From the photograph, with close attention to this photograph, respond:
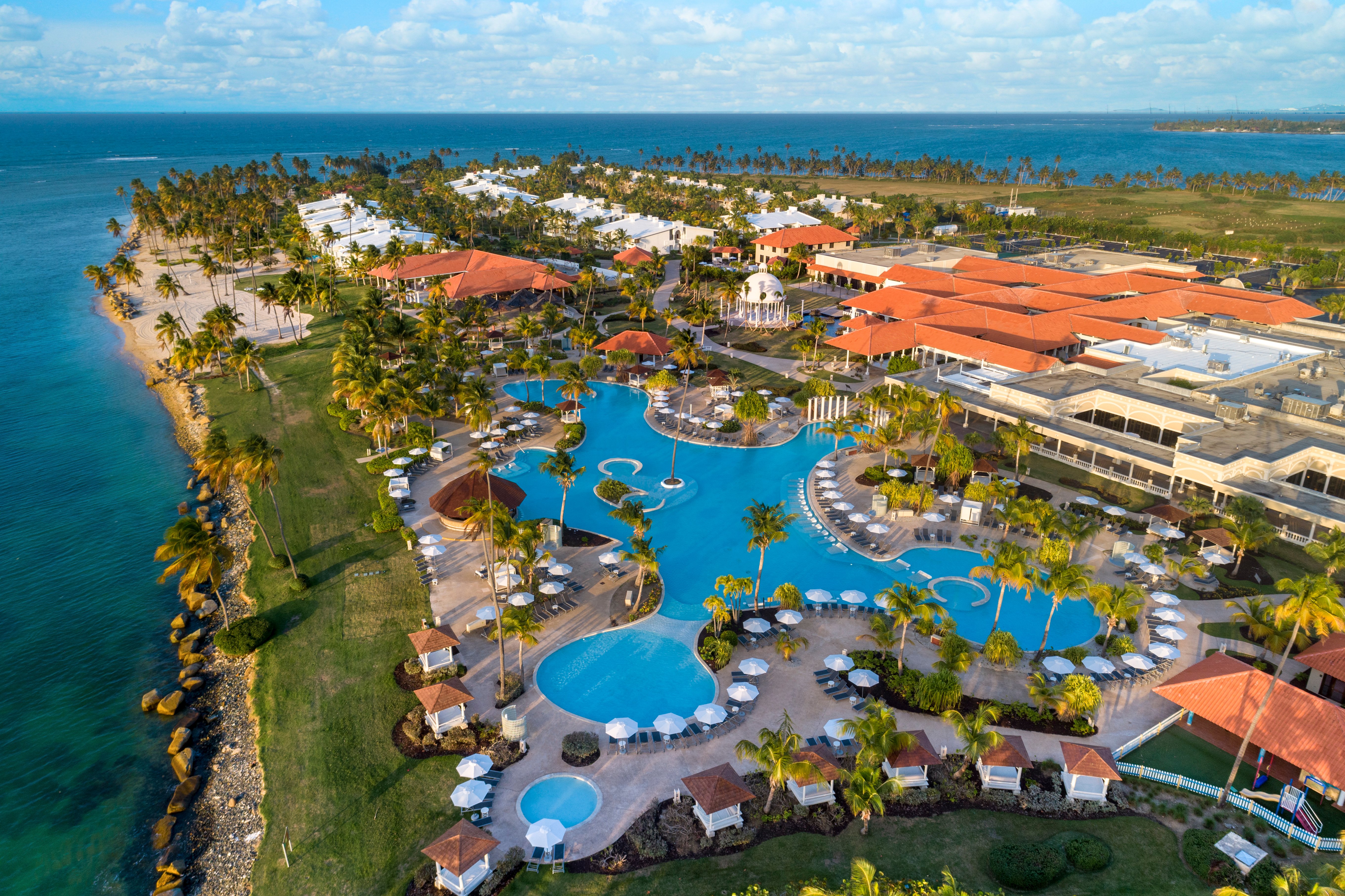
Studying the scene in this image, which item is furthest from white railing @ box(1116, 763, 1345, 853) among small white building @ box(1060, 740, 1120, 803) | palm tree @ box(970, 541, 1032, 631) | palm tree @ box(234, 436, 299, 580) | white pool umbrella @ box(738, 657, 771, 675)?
palm tree @ box(234, 436, 299, 580)

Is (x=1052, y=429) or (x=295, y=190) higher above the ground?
(x=295, y=190)

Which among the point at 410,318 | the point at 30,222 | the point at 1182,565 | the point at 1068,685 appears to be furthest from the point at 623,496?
the point at 30,222

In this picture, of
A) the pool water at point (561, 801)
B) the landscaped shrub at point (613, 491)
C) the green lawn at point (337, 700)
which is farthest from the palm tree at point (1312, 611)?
the landscaped shrub at point (613, 491)

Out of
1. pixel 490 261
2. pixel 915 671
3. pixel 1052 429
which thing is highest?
pixel 490 261

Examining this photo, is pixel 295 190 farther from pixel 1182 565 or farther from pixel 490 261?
pixel 1182 565

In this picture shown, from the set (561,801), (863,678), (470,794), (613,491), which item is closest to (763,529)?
(863,678)
